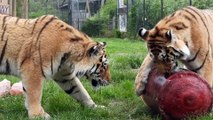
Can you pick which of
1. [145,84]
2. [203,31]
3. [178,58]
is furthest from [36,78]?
[203,31]

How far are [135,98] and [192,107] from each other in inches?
55.0

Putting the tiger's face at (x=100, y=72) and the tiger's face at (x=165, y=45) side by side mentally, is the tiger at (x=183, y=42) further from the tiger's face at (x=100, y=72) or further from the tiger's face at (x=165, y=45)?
the tiger's face at (x=100, y=72)

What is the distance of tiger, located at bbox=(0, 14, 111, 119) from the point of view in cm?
502

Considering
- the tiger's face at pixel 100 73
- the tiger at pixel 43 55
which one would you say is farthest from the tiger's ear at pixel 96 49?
the tiger's face at pixel 100 73

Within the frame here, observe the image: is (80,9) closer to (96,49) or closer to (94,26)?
(94,26)

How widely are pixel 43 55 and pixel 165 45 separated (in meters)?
1.28

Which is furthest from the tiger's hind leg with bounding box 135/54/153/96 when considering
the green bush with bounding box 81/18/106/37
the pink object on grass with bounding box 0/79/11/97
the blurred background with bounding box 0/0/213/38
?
the green bush with bounding box 81/18/106/37

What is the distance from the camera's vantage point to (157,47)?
468cm

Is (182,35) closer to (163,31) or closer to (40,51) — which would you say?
(163,31)

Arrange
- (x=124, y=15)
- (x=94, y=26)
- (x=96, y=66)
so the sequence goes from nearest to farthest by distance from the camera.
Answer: (x=96, y=66), (x=124, y=15), (x=94, y=26)

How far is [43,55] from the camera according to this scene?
5023 mm

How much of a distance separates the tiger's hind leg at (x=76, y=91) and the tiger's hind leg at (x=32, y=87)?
22.6 inches

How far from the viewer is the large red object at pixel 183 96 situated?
4531 millimetres

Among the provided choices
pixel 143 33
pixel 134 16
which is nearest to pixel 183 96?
pixel 143 33
